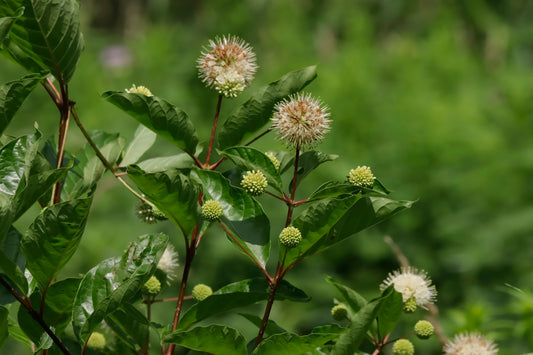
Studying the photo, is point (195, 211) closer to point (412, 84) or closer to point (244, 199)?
point (244, 199)

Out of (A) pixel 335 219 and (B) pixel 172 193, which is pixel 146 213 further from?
(A) pixel 335 219

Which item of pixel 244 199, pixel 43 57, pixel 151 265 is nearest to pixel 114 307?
pixel 151 265

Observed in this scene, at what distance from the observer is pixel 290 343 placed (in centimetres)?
91

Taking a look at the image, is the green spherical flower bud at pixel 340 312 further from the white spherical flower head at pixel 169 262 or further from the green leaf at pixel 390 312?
the white spherical flower head at pixel 169 262

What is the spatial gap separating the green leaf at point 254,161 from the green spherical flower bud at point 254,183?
0.08 metres

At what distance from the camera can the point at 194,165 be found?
1135 millimetres

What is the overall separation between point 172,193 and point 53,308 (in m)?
0.24

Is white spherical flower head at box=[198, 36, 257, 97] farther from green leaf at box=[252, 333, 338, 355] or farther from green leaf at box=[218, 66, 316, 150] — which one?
green leaf at box=[252, 333, 338, 355]

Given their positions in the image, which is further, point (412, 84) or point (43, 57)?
point (412, 84)

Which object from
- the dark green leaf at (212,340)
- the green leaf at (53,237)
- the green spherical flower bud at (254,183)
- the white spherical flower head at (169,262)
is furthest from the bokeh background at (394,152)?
the green leaf at (53,237)

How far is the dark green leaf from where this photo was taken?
0.89 meters

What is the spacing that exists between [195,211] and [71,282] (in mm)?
200

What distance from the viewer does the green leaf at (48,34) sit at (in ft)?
3.14

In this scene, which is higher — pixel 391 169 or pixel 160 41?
pixel 160 41
